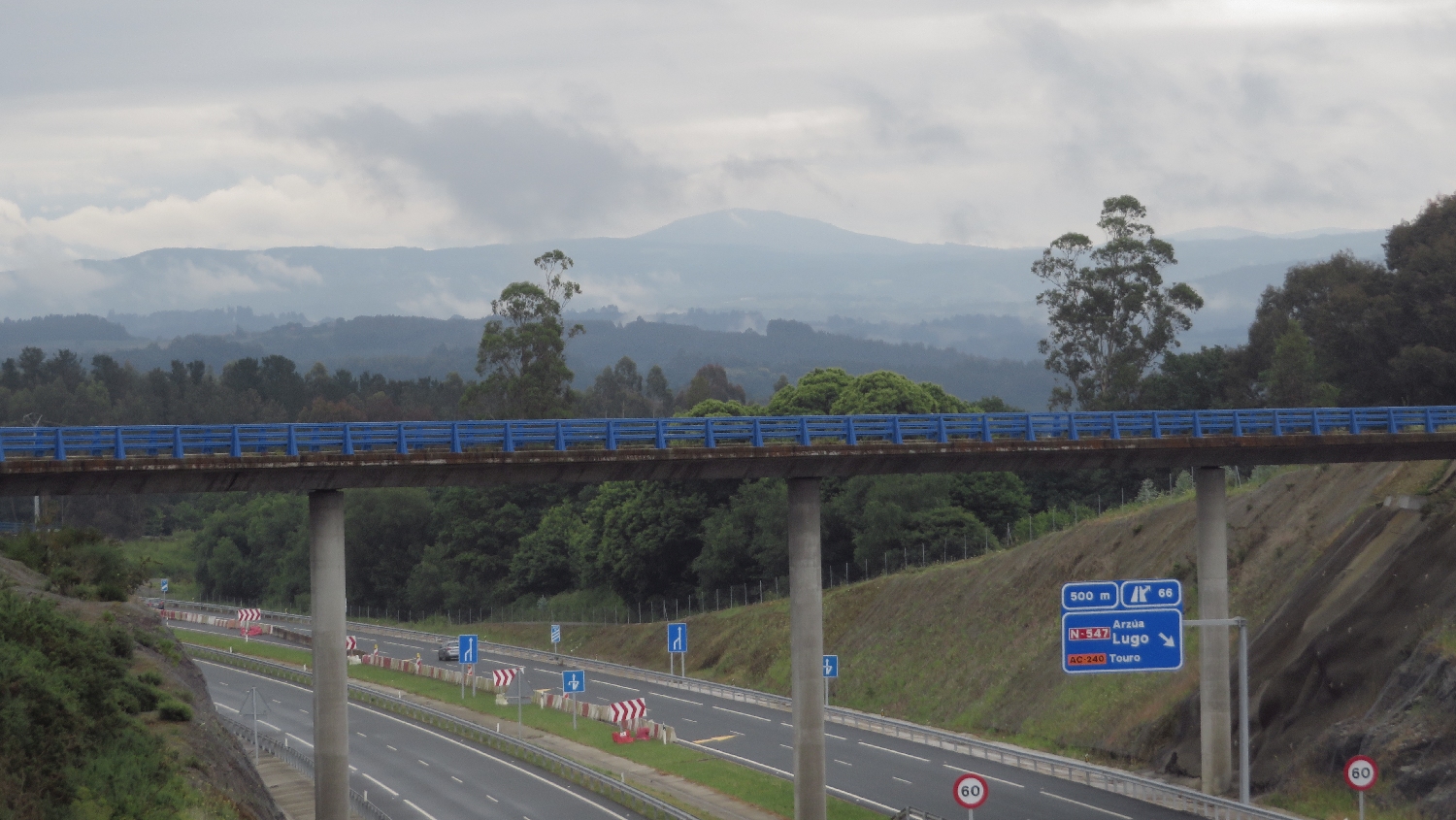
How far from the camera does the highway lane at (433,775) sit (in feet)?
185

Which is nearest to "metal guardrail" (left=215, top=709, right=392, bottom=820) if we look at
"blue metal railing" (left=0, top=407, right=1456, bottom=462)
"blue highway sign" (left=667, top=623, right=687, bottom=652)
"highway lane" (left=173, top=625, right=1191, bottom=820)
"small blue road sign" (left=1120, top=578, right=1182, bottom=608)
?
"blue metal railing" (left=0, top=407, right=1456, bottom=462)

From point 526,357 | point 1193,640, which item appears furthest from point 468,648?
point 526,357

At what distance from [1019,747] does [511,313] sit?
83395mm

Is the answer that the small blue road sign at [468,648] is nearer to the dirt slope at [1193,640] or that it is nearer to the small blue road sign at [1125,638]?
the dirt slope at [1193,640]

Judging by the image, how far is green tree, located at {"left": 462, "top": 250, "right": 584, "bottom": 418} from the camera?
136125 millimetres

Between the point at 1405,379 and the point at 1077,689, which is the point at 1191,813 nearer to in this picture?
the point at 1077,689

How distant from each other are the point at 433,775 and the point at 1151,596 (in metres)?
37.6

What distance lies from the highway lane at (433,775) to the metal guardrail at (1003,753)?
56.2 feet

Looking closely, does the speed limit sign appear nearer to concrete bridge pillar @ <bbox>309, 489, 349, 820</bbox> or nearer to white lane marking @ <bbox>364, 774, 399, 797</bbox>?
concrete bridge pillar @ <bbox>309, 489, 349, 820</bbox>

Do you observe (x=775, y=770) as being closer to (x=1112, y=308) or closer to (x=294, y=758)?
(x=294, y=758)

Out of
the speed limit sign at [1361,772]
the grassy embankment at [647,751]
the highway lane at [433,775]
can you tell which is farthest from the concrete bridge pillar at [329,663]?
the speed limit sign at [1361,772]

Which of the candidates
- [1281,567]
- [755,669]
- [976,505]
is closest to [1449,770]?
[1281,567]

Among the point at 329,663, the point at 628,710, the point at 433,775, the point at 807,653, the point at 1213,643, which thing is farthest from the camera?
the point at 628,710

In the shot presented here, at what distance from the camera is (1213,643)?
52.6 m
